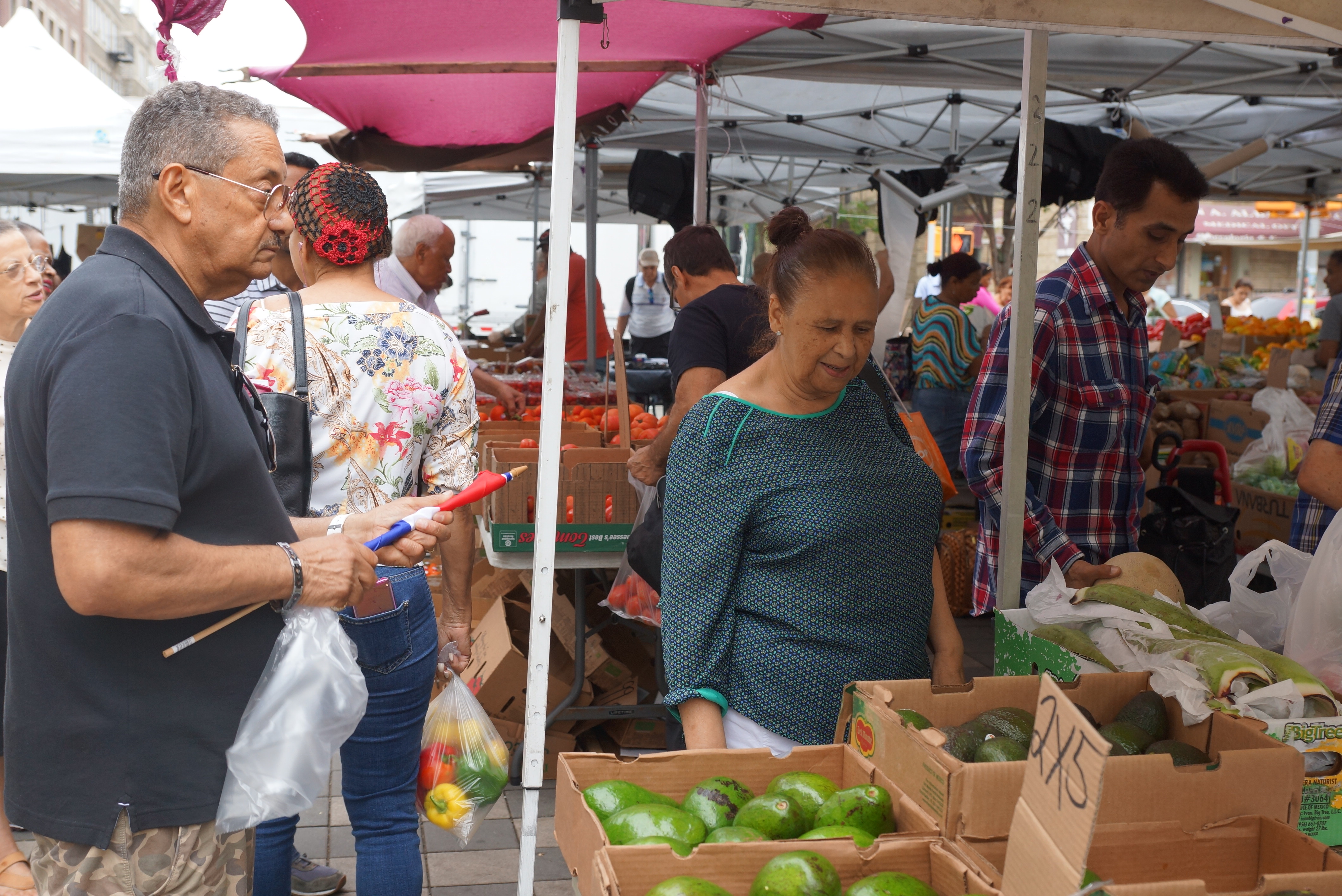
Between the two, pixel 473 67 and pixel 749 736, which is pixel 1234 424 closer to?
pixel 473 67

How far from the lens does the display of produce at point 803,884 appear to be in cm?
125

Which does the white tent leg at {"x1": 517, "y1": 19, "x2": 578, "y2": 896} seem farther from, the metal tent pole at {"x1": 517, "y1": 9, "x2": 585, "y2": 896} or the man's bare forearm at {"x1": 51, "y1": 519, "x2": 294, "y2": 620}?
the man's bare forearm at {"x1": 51, "y1": 519, "x2": 294, "y2": 620}

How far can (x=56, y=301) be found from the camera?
1373 millimetres

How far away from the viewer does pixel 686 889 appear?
124 cm

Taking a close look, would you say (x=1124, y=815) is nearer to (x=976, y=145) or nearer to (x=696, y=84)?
(x=696, y=84)

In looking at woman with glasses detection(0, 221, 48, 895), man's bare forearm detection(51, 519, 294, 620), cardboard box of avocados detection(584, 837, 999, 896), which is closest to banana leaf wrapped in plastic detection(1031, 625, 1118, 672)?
cardboard box of avocados detection(584, 837, 999, 896)

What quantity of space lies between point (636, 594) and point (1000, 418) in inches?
58.2

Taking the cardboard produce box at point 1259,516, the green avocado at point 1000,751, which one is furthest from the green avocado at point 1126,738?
the cardboard produce box at point 1259,516

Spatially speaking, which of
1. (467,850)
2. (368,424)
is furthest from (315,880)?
(368,424)

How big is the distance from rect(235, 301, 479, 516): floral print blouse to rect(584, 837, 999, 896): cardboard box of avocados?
1.09 metres

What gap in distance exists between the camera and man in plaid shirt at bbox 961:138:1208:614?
99.7 inches

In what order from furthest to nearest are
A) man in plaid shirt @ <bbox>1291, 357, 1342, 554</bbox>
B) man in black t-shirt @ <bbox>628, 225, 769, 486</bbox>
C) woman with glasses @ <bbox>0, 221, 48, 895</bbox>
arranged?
1. man in black t-shirt @ <bbox>628, 225, 769, 486</bbox>
2. woman with glasses @ <bbox>0, 221, 48, 895</bbox>
3. man in plaid shirt @ <bbox>1291, 357, 1342, 554</bbox>

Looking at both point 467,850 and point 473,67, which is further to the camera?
point 473,67

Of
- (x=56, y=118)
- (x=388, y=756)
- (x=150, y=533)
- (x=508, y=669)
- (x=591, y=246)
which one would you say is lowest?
(x=508, y=669)
